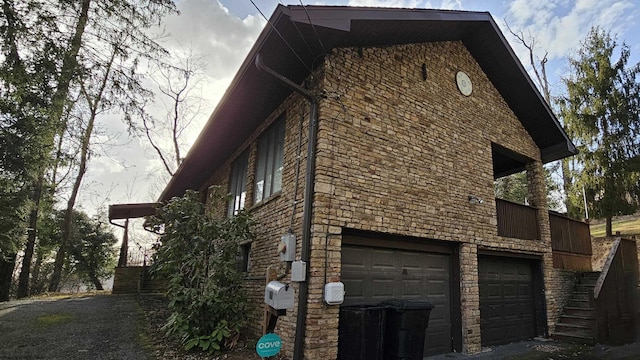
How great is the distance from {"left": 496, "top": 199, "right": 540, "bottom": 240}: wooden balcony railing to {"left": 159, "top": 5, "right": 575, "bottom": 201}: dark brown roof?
6.66 feet

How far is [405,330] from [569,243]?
7.73m

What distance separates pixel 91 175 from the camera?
18656 millimetres

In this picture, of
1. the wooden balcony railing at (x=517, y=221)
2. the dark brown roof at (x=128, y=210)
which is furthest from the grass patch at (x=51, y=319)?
the wooden balcony railing at (x=517, y=221)

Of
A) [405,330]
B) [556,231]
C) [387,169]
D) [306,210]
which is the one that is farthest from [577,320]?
[306,210]

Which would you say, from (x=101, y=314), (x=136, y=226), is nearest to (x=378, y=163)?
(x=101, y=314)

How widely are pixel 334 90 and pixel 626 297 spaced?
28.4 feet

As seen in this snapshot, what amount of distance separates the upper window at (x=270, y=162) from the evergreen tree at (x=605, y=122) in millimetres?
14536

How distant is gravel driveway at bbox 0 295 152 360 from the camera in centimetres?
528

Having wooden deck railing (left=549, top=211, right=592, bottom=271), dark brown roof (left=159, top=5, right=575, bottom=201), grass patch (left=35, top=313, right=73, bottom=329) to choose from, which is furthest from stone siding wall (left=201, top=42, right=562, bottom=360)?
grass patch (left=35, top=313, right=73, bottom=329)

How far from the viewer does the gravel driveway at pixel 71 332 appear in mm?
5277

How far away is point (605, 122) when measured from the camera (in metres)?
15.5

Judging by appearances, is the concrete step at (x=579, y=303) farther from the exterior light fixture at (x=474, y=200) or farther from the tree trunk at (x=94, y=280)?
the tree trunk at (x=94, y=280)

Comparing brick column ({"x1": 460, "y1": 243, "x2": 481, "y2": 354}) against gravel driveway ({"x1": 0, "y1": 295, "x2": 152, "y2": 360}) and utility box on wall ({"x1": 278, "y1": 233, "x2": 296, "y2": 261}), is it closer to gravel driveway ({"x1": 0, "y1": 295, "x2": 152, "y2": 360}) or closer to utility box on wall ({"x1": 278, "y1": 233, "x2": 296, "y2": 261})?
utility box on wall ({"x1": 278, "y1": 233, "x2": 296, "y2": 261})

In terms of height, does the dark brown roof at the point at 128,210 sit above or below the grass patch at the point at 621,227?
below
